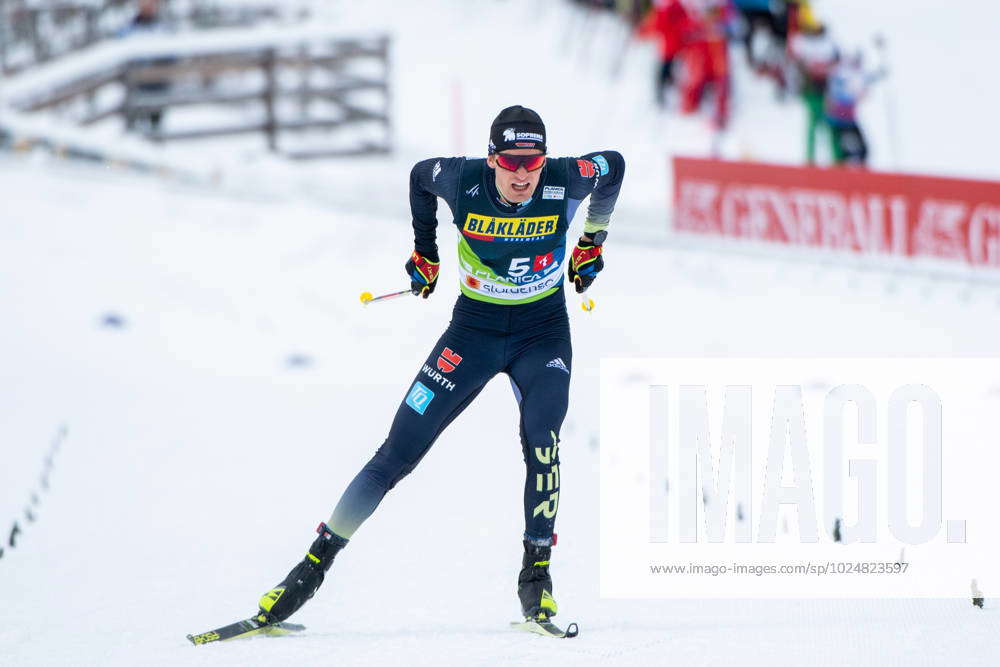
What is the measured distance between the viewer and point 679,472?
26.0ft

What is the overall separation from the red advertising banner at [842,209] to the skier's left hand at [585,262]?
684 cm

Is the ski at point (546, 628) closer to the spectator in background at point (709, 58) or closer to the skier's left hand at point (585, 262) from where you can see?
the skier's left hand at point (585, 262)

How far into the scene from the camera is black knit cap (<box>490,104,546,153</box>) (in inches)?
202

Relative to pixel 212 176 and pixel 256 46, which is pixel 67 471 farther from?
pixel 256 46

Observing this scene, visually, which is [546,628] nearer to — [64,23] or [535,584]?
[535,584]

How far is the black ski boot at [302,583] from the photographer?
532 cm

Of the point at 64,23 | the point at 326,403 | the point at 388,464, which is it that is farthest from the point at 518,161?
the point at 64,23

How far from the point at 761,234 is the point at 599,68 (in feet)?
24.4

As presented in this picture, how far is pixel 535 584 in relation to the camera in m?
5.39

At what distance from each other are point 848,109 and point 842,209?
252cm

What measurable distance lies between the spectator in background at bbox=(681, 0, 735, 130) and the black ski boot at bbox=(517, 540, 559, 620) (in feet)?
38.7

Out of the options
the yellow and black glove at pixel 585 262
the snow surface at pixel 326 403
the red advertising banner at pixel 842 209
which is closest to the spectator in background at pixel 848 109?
the snow surface at pixel 326 403

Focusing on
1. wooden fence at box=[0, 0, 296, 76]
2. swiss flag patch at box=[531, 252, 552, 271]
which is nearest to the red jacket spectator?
wooden fence at box=[0, 0, 296, 76]

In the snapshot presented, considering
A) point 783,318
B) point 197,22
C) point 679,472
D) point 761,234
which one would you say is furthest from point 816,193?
point 197,22
